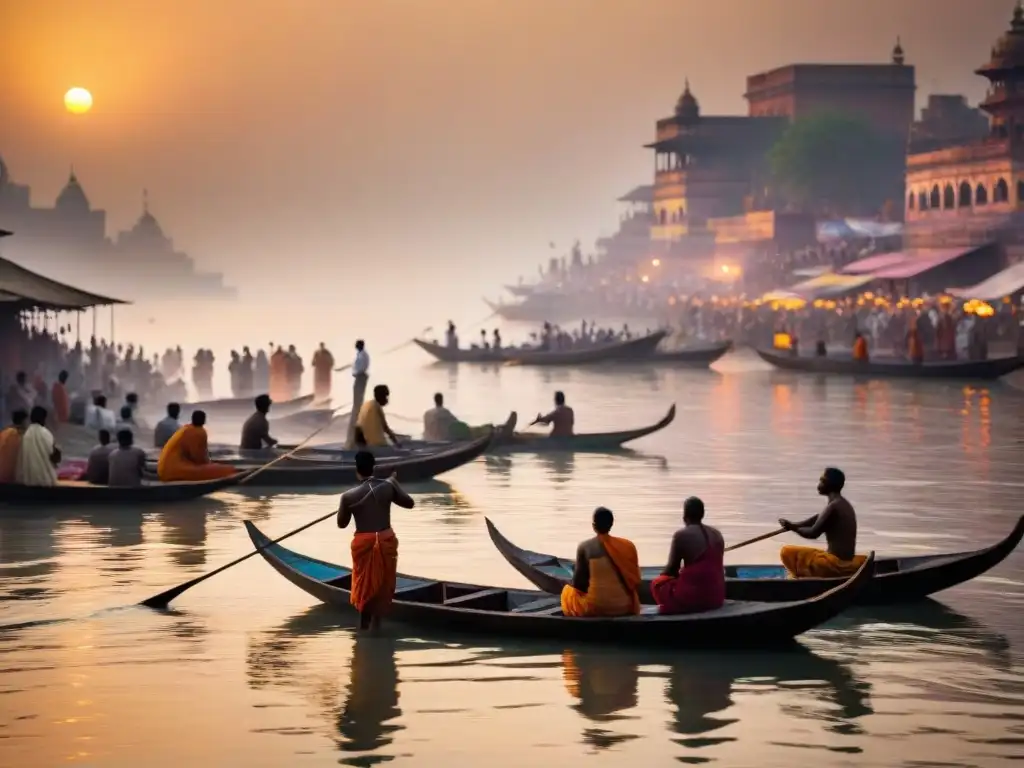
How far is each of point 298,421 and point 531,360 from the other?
24.3 metres

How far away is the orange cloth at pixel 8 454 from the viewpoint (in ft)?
56.7

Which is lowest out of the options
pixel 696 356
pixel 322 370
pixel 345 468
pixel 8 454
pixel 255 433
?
pixel 345 468

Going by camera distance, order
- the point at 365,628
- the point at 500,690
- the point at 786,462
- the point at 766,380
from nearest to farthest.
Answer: the point at 500,690 → the point at 365,628 → the point at 786,462 → the point at 766,380

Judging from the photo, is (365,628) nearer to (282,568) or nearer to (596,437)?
(282,568)

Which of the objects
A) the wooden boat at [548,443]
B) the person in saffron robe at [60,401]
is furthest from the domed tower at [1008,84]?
the person in saffron robe at [60,401]

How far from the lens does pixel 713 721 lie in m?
9.36

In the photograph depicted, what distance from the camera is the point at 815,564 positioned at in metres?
11.7

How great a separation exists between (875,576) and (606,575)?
97.3 inches

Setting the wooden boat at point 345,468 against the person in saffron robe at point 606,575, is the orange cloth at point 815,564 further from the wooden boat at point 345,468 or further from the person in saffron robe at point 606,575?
the wooden boat at point 345,468

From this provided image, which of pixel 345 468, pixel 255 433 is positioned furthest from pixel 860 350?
pixel 255 433

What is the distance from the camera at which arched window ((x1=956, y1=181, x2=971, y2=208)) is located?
193ft

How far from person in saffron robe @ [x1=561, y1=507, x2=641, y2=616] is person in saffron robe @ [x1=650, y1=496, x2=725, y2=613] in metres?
0.21

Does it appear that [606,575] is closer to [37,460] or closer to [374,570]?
[374,570]

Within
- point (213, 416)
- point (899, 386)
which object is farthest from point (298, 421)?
point (899, 386)
